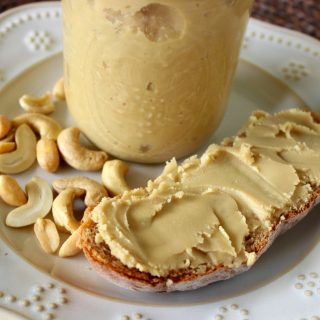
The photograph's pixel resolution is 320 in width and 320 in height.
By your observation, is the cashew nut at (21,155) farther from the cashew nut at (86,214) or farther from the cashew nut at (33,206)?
the cashew nut at (86,214)

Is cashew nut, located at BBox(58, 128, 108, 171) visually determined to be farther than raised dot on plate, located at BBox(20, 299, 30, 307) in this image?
Yes

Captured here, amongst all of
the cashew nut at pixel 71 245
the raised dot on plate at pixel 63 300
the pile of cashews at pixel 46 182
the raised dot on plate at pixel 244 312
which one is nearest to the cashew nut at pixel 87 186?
the pile of cashews at pixel 46 182

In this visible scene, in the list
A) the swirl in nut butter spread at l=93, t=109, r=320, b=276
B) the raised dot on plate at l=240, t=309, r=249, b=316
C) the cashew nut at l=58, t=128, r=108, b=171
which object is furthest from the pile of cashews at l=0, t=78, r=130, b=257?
the raised dot on plate at l=240, t=309, r=249, b=316

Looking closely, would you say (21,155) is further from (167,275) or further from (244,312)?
(244,312)

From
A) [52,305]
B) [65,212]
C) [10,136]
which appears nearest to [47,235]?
[65,212]

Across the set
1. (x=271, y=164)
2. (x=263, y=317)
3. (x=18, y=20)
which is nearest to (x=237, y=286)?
(x=263, y=317)

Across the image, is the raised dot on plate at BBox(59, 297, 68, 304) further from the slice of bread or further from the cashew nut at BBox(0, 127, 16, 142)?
the cashew nut at BBox(0, 127, 16, 142)
